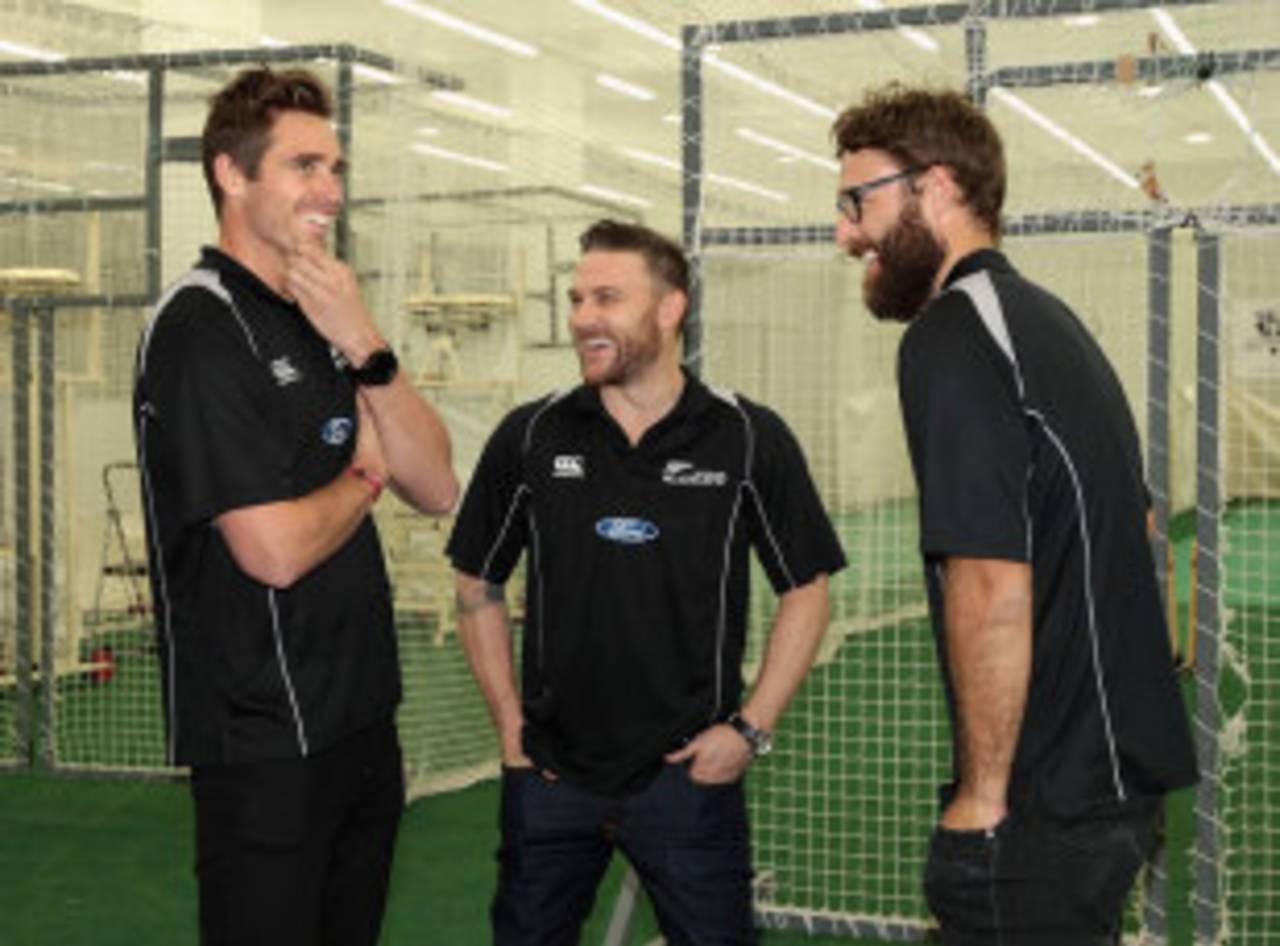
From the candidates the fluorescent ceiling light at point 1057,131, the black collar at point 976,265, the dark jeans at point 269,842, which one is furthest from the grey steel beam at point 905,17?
the fluorescent ceiling light at point 1057,131

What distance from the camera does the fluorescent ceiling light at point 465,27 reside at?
15.2m

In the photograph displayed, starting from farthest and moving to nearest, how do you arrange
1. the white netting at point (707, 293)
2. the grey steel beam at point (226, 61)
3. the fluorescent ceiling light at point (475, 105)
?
the fluorescent ceiling light at point (475, 105), the grey steel beam at point (226, 61), the white netting at point (707, 293)

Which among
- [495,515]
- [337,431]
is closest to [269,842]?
[337,431]

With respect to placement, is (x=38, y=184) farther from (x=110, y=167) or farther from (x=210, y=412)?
(x=210, y=412)

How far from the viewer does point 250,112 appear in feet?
8.91

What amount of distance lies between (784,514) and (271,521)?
3.91ft

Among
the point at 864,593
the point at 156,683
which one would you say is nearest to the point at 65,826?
the point at 156,683

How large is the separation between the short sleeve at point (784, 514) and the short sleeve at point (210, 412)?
108 centimetres

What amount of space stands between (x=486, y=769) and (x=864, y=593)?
3.48 meters

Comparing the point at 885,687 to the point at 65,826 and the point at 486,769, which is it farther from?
the point at 65,826

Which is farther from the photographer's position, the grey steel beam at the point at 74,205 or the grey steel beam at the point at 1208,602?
the grey steel beam at the point at 74,205

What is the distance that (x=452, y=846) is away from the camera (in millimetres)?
6160

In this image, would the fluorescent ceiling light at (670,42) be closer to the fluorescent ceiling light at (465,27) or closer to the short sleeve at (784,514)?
the fluorescent ceiling light at (465,27)

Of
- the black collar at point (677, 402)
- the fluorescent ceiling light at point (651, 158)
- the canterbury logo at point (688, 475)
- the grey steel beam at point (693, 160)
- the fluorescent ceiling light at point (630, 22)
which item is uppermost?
the fluorescent ceiling light at point (630, 22)
